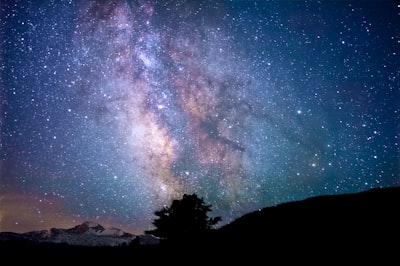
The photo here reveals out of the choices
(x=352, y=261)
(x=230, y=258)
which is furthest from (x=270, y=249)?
(x=352, y=261)

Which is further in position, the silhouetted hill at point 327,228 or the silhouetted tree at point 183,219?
the silhouetted tree at point 183,219

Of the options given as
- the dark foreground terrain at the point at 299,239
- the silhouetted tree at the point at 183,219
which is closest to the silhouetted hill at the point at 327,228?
the dark foreground terrain at the point at 299,239

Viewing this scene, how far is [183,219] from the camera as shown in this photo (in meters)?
23.2

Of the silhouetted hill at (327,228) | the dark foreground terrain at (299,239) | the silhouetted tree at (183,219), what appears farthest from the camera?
the silhouetted tree at (183,219)

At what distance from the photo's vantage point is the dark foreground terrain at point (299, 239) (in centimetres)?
1188

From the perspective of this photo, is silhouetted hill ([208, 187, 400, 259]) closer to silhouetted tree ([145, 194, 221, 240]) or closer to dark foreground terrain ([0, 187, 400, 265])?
dark foreground terrain ([0, 187, 400, 265])

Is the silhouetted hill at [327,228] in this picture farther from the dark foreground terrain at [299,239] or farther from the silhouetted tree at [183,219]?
the silhouetted tree at [183,219]

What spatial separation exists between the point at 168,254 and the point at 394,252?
31.6ft

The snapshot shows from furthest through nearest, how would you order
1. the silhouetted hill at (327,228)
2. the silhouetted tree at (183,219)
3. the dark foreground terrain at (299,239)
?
the silhouetted tree at (183,219)
the silhouetted hill at (327,228)
the dark foreground terrain at (299,239)

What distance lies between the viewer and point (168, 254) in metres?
16.1

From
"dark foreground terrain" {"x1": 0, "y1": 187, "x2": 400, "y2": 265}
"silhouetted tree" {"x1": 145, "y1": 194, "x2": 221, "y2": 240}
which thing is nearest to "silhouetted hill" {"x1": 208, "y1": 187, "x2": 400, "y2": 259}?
"dark foreground terrain" {"x1": 0, "y1": 187, "x2": 400, "y2": 265}

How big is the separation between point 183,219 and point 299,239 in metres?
11.0

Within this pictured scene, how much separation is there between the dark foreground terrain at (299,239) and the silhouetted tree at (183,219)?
7.76 feet

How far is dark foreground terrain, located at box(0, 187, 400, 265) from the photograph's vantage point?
11883mm
